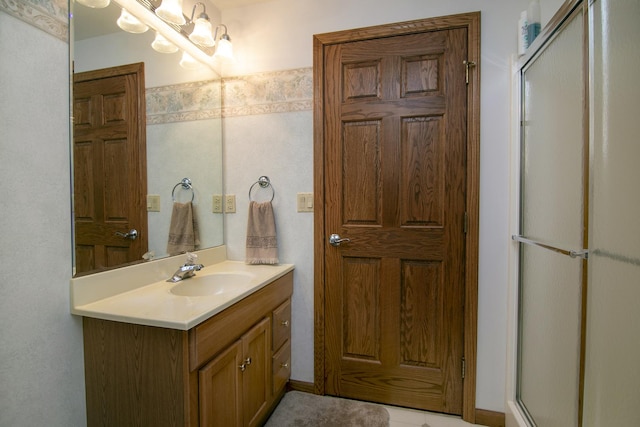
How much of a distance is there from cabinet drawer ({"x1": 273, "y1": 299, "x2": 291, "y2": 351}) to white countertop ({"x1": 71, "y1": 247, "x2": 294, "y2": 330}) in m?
0.31

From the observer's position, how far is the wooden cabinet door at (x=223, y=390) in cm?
100

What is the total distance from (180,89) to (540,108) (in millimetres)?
1798

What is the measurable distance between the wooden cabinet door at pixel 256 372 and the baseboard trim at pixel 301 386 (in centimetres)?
33

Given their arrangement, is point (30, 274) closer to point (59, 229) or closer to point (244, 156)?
point (59, 229)

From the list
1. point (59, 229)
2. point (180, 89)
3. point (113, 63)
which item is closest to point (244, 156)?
point (180, 89)

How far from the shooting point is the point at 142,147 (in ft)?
4.48

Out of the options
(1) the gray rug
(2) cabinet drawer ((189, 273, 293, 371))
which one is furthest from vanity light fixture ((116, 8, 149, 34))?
(1) the gray rug

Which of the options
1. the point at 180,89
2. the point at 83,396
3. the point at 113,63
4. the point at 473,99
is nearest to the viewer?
the point at 83,396

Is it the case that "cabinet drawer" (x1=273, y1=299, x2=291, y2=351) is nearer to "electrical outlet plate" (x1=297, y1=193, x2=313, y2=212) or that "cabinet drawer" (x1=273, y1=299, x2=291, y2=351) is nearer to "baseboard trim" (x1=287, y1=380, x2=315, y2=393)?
"baseboard trim" (x1=287, y1=380, x2=315, y2=393)

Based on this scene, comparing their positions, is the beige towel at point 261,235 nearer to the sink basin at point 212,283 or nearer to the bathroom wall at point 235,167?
the bathroom wall at point 235,167

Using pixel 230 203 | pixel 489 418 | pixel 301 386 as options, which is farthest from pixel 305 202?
pixel 489 418

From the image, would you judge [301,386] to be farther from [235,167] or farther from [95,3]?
[95,3]

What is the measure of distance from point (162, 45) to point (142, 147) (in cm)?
55

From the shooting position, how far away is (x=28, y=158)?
880 millimetres
